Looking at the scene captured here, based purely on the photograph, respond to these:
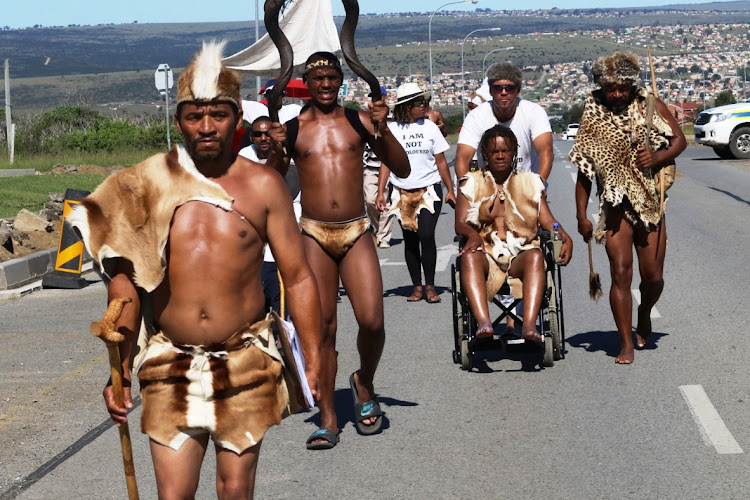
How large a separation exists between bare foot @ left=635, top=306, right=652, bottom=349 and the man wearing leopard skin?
321 millimetres

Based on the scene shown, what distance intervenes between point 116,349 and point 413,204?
8.43 m

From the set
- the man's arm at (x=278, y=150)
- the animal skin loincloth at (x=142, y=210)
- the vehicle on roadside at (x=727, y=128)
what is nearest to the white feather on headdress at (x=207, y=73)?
the animal skin loincloth at (x=142, y=210)

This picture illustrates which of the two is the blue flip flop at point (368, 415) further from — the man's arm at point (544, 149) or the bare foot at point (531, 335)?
the man's arm at point (544, 149)

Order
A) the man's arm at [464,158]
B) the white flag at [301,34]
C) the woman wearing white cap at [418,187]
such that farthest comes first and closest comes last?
the white flag at [301,34]
the woman wearing white cap at [418,187]
the man's arm at [464,158]

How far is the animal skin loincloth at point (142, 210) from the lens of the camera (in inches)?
167

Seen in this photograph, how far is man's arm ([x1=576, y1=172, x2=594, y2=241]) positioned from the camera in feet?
28.7

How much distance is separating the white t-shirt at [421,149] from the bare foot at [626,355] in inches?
158

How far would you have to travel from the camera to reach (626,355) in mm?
8758

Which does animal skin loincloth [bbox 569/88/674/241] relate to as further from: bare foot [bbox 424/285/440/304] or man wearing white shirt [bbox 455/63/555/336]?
bare foot [bbox 424/285/440/304]

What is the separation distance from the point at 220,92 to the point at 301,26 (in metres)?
9.40

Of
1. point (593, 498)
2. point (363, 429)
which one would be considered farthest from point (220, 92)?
point (363, 429)

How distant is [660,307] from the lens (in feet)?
36.7

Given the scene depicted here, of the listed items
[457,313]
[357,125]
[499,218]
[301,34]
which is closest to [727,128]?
[301,34]

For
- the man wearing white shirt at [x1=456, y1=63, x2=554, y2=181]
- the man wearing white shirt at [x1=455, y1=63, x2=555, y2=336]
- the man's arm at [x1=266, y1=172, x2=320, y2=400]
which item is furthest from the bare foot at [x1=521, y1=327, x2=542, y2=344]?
the man's arm at [x1=266, y1=172, x2=320, y2=400]
